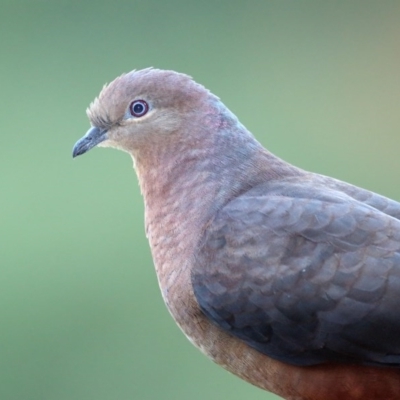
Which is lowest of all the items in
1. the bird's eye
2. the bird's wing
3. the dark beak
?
the bird's wing

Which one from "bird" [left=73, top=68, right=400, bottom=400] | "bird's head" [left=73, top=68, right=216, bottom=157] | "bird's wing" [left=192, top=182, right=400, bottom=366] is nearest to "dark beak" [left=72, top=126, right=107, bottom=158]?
"bird's head" [left=73, top=68, right=216, bottom=157]

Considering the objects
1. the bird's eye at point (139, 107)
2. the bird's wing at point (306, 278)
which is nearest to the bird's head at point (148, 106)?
the bird's eye at point (139, 107)

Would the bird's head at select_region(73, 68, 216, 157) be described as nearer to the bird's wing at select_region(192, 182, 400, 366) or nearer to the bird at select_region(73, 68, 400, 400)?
the bird at select_region(73, 68, 400, 400)

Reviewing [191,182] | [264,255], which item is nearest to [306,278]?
[264,255]

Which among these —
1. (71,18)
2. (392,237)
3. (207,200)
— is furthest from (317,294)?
(71,18)

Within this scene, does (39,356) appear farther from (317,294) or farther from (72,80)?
(317,294)

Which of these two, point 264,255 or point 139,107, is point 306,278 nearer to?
point 264,255

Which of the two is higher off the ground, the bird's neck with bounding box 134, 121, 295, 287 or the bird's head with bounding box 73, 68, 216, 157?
the bird's head with bounding box 73, 68, 216, 157
